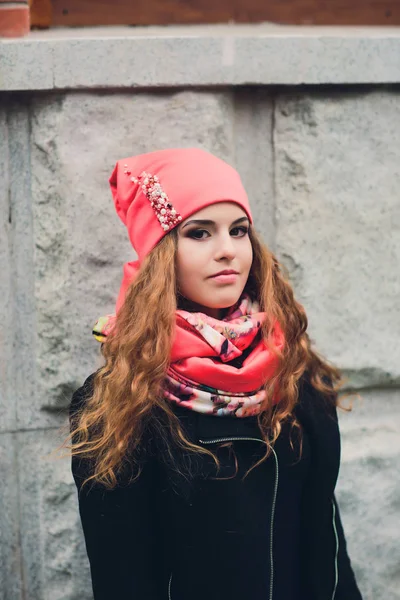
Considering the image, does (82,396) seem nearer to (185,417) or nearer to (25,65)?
(185,417)

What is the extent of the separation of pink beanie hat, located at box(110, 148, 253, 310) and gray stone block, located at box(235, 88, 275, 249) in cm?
51

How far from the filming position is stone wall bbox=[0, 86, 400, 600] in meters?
2.11

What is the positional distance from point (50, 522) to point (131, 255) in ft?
2.91

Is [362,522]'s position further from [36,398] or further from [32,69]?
[32,69]

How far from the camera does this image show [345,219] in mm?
2246

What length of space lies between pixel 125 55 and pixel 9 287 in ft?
2.58

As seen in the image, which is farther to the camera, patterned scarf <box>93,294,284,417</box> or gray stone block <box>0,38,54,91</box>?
gray stone block <box>0,38,54,91</box>

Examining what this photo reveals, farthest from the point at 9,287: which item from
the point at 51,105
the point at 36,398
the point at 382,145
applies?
the point at 382,145

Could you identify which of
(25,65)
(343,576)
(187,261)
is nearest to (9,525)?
(343,576)

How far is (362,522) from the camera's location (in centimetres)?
233

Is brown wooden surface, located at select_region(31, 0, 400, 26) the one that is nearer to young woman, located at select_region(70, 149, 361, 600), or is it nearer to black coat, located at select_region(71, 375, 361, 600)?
young woman, located at select_region(70, 149, 361, 600)

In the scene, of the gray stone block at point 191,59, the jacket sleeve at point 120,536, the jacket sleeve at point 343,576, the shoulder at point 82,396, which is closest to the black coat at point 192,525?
the jacket sleeve at point 120,536

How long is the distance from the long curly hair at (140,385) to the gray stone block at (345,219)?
1.75 feet

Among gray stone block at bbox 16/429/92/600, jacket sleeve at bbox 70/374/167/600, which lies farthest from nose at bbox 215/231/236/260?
gray stone block at bbox 16/429/92/600
